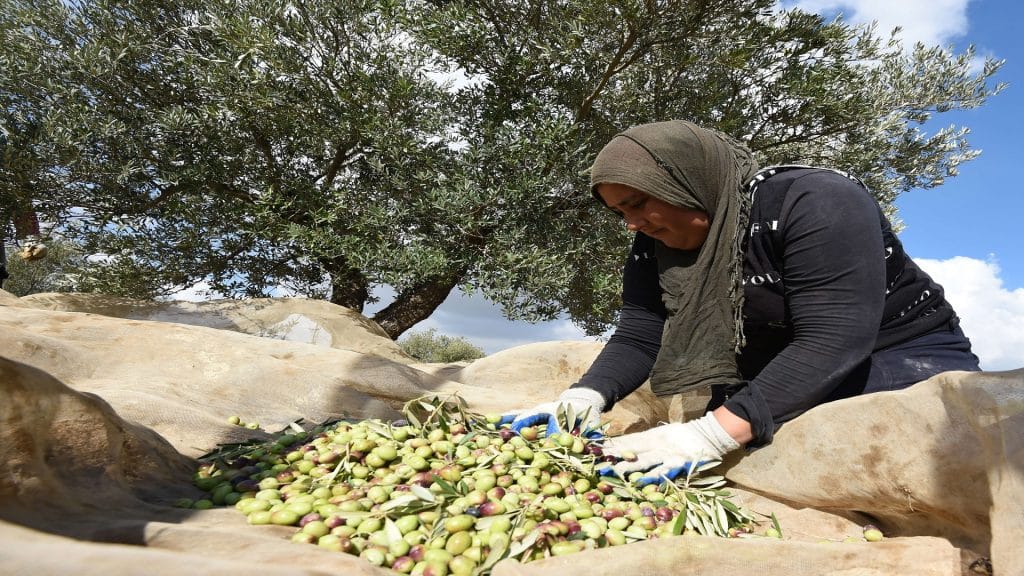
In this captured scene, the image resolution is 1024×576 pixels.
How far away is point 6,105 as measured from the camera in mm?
7398

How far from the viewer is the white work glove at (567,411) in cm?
267

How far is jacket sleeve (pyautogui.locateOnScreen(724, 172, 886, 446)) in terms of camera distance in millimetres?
2375

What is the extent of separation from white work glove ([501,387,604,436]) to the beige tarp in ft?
2.03

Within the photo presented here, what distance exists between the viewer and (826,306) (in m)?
2.41

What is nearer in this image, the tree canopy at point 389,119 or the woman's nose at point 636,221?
the woman's nose at point 636,221

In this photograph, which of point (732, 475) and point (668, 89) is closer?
point (732, 475)

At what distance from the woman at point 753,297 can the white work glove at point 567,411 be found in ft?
0.03

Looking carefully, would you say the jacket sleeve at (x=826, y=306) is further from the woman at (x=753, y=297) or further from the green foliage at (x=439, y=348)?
the green foliage at (x=439, y=348)

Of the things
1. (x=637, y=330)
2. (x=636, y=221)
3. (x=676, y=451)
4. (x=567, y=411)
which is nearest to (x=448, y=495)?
(x=567, y=411)

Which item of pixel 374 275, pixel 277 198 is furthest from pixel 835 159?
pixel 277 198

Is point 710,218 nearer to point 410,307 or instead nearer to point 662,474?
point 662,474

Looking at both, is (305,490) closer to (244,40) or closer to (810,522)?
(810,522)

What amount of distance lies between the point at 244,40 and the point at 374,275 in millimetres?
2816

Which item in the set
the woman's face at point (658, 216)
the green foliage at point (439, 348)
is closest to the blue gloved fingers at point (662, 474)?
the woman's face at point (658, 216)
